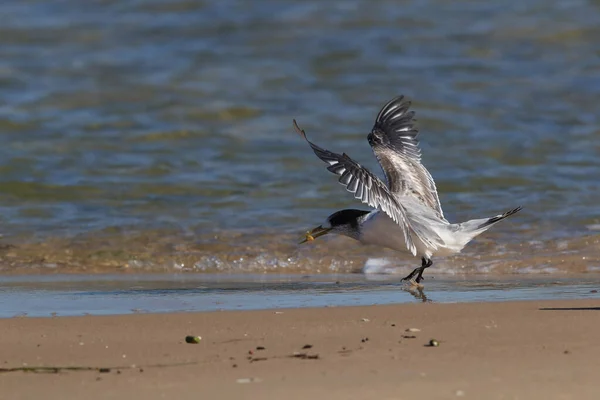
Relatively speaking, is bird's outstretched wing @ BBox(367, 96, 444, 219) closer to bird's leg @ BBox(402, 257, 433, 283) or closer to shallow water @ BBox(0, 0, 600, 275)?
bird's leg @ BBox(402, 257, 433, 283)

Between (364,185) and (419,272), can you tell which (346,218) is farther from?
(364,185)

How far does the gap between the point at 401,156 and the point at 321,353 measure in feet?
13.2

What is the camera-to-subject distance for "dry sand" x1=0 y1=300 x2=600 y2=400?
3.86 metres

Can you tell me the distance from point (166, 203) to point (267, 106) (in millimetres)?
3825

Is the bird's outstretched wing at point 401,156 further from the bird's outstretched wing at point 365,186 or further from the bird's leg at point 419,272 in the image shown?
the bird's outstretched wing at point 365,186

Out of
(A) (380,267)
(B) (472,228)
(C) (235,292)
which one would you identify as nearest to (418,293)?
(B) (472,228)

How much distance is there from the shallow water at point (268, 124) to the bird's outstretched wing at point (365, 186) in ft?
3.29

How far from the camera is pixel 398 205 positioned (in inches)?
287

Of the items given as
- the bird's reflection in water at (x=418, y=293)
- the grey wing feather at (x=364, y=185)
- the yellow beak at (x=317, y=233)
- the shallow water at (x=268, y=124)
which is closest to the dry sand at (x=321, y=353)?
the bird's reflection in water at (x=418, y=293)

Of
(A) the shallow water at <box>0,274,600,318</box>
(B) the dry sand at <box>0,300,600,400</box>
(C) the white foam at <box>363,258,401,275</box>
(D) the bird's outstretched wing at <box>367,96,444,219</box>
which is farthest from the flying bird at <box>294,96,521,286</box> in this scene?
(B) the dry sand at <box>0,300,600,400</box>

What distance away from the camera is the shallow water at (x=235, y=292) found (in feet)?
20.1

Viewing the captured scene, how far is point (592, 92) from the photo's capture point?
1385 cm

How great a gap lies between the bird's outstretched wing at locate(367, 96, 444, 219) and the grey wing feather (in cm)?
64

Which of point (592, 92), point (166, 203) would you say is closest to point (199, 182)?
point (166, 203)
